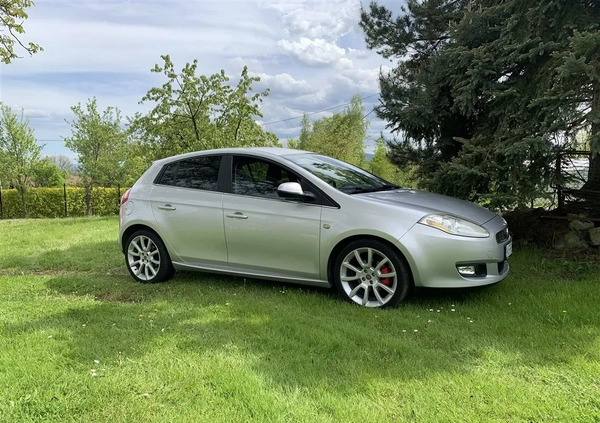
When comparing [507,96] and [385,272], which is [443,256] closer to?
[385,272]

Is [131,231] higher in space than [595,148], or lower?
lower

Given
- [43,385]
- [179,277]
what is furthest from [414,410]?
[179,277]

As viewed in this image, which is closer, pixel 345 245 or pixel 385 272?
pixel 385 272

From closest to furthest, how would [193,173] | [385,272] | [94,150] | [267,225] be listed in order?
[385,272] < [267,225] < [193,173] < [94,150]

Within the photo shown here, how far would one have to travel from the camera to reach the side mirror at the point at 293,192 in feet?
15.1

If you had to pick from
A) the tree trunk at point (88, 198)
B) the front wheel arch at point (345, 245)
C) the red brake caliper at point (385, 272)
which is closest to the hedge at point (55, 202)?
the tree trunk at point (88, 198)

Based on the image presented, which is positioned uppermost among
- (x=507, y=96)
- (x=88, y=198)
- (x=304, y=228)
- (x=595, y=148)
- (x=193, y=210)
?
(x=507, y=96)

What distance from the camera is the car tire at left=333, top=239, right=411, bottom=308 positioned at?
4270 millimetres

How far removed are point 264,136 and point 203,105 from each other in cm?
242

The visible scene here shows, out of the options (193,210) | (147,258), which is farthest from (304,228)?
(147,258)

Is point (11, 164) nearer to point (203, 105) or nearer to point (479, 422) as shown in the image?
point (203, 105)

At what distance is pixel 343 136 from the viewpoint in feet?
111

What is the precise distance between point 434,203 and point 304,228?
1.29 metres

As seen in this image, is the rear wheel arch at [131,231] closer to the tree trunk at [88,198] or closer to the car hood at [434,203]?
the car hood at [434,203]
